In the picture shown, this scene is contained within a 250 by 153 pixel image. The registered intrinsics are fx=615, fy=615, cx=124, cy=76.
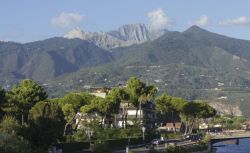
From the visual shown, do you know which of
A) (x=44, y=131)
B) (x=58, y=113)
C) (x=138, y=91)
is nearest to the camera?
(x=44, y=131)

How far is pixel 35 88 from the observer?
335 ft

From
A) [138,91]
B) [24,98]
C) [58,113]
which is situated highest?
[138,91]

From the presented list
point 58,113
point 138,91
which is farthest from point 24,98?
point 138,91

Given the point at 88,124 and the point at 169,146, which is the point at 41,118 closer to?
the point at 169,146

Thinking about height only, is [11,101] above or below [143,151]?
above

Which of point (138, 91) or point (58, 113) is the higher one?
point (138, 91)

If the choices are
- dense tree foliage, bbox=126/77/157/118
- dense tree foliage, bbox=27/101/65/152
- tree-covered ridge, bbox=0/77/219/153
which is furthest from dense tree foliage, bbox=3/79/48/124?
dense tree foliage, bbox=126/77/157/118

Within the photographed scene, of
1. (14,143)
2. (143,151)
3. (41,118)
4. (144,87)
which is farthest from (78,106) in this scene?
(14,143)

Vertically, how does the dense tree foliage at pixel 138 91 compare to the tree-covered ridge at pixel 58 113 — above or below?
above

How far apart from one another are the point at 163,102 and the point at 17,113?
58.3 metres

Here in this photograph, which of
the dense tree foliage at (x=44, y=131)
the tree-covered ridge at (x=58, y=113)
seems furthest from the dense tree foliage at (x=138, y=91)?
the dense tree foliage at (x=44, y=131)

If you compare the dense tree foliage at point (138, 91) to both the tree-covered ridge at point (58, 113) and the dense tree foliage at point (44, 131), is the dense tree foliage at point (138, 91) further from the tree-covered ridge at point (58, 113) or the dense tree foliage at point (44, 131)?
the dense tree foliage at point (44, 131)

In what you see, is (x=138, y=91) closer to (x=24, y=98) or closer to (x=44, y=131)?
(x=24, y=98)

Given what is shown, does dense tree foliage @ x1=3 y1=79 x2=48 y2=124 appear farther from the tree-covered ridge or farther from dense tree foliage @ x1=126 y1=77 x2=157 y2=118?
dense tree foliage @ x1=126 y1=77 x2=157 y2=118
